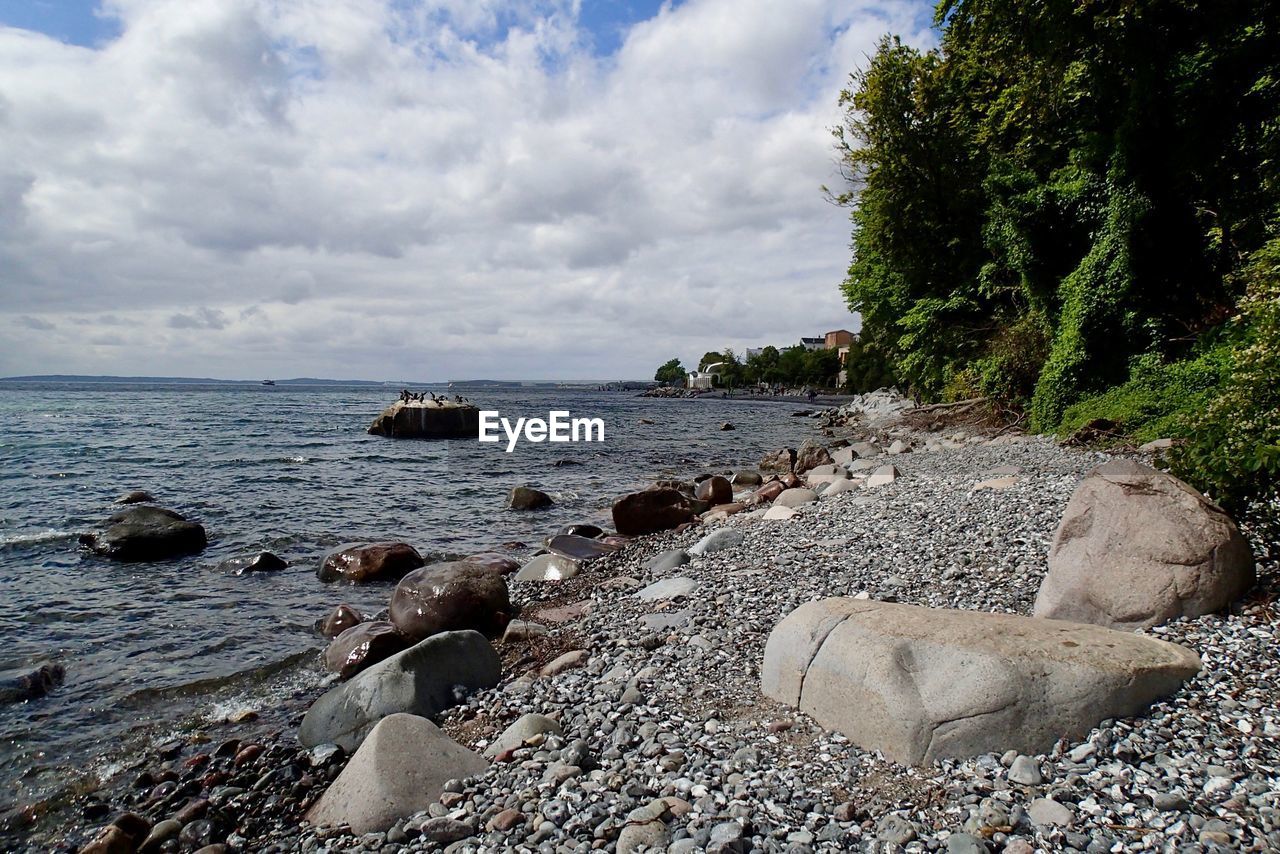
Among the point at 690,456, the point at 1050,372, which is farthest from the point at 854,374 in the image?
the point at 1050,372

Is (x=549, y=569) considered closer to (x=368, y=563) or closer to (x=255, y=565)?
(x=368, y=563)

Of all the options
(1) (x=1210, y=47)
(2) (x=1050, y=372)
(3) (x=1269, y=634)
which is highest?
(1) (x=1210, y=47)

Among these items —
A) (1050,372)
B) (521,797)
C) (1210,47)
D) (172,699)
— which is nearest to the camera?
(521,797)

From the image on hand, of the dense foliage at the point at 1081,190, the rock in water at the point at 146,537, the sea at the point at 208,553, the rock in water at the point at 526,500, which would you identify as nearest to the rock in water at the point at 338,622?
the sea at the point at 208,553

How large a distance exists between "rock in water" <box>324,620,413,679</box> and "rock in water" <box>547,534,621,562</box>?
4.56 metres

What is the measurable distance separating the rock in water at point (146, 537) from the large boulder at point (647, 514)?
8955 mm

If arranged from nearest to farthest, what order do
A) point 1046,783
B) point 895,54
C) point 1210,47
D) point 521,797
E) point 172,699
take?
point 1046,783 → point 521,797 → point 172,699 → point 1210,47 → point 895,54

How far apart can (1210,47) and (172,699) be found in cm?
2541

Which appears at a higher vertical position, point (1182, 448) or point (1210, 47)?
point (1210, 47)

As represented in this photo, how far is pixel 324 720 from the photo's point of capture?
22.3 feet

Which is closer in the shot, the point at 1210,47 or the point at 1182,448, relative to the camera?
the point at 1182,448

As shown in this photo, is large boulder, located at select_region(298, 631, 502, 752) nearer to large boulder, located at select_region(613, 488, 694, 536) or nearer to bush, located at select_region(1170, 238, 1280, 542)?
bush, located at select_region(1170, 238, 1280, 542)

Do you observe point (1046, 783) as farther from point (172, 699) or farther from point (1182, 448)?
point (172, 699)

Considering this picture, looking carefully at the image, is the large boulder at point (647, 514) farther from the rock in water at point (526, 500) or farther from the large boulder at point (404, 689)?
the large boulder at point (404, 689)
